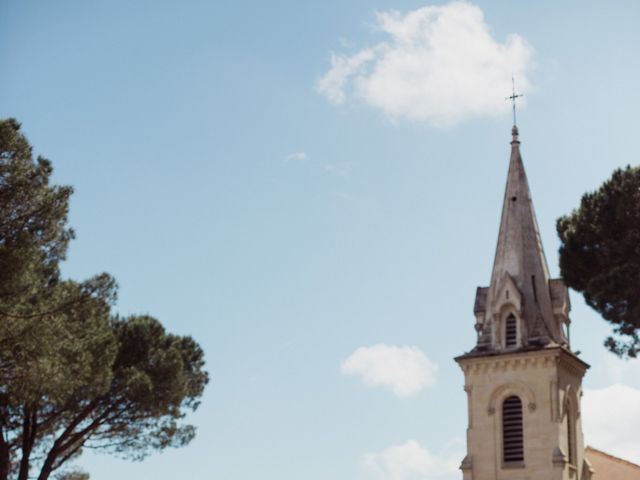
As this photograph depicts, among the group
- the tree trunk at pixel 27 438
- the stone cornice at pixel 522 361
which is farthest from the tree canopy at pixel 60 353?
the stone cornice at pixel 522 361

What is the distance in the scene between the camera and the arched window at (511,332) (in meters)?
37.5

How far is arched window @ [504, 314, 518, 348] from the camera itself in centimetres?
3747

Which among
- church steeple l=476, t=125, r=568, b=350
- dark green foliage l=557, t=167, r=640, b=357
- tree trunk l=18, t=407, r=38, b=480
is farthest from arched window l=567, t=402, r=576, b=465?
tree trunk l=18, t=407, r=38, b=480

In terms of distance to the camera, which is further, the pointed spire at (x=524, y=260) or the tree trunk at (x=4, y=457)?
the pointed spire at (x=524, y=260)

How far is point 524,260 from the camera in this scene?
38938 mm

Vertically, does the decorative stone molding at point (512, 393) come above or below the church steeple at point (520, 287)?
below

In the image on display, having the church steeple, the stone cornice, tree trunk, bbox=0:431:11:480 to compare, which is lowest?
tree trunk, bbox=0:431:11:480

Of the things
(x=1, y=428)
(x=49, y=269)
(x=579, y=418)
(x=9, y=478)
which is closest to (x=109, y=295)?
(x=49, y=269)

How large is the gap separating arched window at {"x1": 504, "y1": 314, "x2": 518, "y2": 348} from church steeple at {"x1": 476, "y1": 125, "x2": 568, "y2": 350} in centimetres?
12

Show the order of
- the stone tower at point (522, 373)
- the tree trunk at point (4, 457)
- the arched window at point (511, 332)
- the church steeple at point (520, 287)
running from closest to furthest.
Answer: the tree trunk at point (4, 457), the stone tower at point (522, 373), the arched window at point (511, 332), the church steeple at point (520, 287)

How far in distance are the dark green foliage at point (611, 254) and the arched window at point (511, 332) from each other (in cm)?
869

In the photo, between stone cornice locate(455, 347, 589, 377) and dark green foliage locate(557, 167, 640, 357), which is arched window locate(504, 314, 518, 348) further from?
dark green foliage locate(557, 167, 640, 357)

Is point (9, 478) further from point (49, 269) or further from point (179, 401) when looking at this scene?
point (49, 269)

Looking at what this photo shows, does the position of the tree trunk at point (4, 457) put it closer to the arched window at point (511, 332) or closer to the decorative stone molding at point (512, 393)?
the decorative stone molding at point (512, 393)
